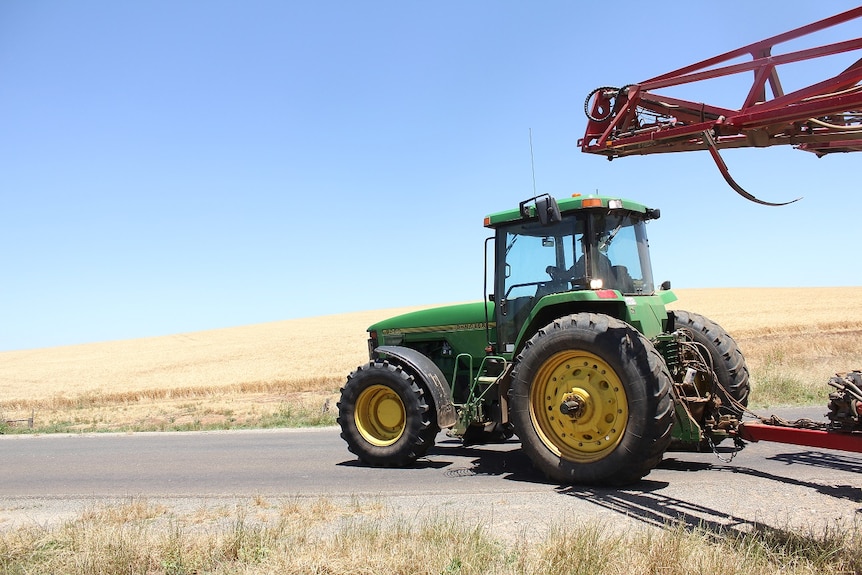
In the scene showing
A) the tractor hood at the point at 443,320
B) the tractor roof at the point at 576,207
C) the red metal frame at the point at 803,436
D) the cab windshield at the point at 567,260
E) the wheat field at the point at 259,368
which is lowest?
the wheat field at the point at 259,368

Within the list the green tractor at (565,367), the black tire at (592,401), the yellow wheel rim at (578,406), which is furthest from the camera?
the yellow wheel rim at (578,406)

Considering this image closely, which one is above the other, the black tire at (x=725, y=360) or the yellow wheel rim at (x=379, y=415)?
the black tire at (x=725, y=360)

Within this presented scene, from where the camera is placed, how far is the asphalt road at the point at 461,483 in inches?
209

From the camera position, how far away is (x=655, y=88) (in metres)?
5.46

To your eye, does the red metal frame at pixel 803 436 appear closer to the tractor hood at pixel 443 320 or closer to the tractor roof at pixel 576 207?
the tractor roof at pixel 576 207

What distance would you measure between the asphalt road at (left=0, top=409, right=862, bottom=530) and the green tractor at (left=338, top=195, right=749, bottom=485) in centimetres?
34

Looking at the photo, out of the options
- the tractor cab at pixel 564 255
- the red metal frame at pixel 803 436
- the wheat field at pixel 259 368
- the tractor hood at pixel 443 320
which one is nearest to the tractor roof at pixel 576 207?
the tractor cab at pixel 564 255

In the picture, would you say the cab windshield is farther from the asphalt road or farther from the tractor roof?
the asphalt road

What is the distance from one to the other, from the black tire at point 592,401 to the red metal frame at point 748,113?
162 cm

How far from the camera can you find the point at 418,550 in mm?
4121

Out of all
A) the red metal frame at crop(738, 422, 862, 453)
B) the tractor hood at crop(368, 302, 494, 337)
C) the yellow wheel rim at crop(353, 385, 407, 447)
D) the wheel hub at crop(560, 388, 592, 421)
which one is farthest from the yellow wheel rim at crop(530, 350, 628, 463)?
the yellow wheel rim at crop(353, 385, 407, 447)

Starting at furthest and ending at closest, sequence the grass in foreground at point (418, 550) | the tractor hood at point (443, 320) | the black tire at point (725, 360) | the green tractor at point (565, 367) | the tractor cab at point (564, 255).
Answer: the tractor hood at point (443, 320) < the black tire at point (725, 360) < the tractor cab at point (564, 255) < the green tractor at point (565, 367) < the grass in foreground at point (418, 550)

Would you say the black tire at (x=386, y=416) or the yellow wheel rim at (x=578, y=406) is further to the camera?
the black tire at (x=386, y=416)

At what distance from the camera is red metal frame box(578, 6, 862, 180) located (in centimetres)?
433
